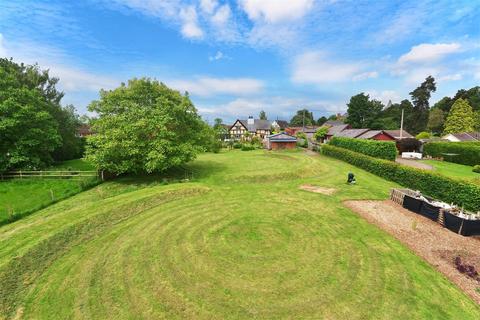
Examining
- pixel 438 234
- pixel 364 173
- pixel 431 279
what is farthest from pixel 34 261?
pixel 364 173

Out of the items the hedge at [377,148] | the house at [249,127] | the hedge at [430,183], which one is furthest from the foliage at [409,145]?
the house at [249,127]

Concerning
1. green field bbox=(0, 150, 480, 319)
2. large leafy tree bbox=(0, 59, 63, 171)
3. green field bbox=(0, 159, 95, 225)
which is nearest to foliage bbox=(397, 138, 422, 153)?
green field bbox=(0, 150, 480, 319)

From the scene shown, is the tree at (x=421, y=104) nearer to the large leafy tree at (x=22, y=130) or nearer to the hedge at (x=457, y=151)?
the hedge at (x=457, y=151)

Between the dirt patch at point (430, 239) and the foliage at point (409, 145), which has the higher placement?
the foliage at point (409, 145)

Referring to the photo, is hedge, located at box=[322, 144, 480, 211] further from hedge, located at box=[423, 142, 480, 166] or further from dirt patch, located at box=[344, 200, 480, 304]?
hedge, located at box=[423, 142, 480, 166]

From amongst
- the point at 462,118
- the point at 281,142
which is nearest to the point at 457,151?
the point at 281,142

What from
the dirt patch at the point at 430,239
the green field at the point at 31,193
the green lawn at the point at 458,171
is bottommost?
the green lawn at the point at 458,171
